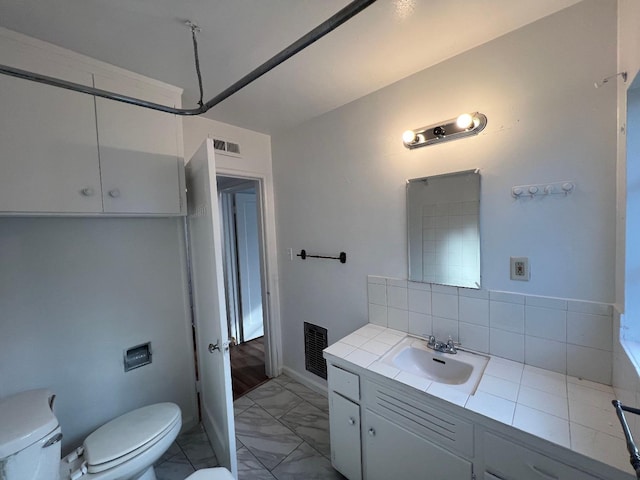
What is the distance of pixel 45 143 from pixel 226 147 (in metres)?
1.20

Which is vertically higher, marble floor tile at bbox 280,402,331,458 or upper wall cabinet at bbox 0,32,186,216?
upper wall cabinet at bbox 0,32,186,216

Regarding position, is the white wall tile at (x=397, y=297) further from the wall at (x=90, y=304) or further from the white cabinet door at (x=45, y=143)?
the white cabinet door at (x=45, y=143)

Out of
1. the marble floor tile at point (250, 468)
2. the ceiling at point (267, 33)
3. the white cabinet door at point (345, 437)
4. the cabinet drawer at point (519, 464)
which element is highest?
the ceiling at point (267, 33)

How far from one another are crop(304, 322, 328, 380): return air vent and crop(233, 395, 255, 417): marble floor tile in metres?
0.58

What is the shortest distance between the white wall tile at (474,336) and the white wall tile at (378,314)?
492 millimetres

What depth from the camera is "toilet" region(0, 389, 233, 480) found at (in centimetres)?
108

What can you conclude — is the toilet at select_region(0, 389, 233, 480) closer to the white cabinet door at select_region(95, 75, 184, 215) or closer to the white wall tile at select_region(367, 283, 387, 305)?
the white cabinet door at select_region(95, 75, 184, 215)

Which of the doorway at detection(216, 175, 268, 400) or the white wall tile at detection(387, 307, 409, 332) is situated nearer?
the white wall tile at detection(387, 307, 409, 332)

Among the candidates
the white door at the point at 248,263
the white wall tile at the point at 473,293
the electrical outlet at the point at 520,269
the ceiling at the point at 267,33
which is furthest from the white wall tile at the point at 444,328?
the white door at the point at 248,263

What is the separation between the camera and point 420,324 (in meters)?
1.73

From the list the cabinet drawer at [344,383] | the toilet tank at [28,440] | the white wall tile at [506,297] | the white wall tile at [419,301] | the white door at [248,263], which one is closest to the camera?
the toilet tank at [28,440]

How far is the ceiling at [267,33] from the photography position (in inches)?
43.4

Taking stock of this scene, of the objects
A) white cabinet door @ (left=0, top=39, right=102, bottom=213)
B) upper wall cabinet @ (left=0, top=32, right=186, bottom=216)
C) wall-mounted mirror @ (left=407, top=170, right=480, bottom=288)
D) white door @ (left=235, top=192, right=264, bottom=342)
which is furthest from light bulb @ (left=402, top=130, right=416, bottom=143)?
white door @ (left=235, top=192, right=264, bottom=342)

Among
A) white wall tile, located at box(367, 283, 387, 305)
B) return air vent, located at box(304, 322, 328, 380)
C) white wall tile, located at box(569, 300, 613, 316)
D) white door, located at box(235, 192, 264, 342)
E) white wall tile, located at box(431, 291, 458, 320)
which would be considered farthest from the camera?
white door, located at box(235, 192, 264, 342)
